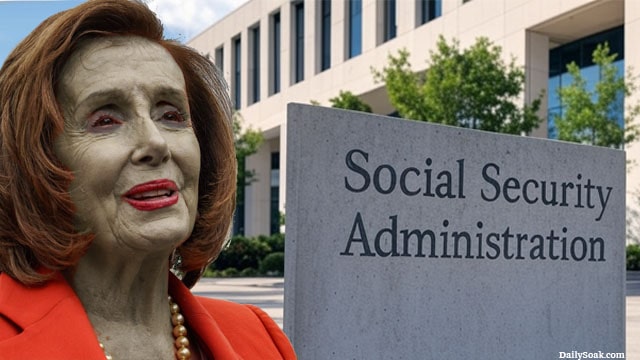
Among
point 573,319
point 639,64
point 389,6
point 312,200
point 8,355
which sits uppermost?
point 389,6

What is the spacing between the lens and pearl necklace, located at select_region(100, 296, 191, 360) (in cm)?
152

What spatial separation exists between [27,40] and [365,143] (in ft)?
11.3

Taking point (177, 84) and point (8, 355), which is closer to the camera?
point (8, 355)

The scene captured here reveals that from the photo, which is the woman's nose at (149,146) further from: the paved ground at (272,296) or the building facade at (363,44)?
the building facade at (363,44)

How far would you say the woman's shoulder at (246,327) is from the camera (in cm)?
168

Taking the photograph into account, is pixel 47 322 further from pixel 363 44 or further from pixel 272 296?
pixel 363 44

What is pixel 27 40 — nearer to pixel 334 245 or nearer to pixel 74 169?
pixel 74 169

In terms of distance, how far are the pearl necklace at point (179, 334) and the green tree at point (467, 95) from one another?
24209 mm

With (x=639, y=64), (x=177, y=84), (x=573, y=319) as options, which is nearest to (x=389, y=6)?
(x=639, y=64)

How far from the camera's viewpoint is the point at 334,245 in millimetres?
4625

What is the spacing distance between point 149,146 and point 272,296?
16921mm

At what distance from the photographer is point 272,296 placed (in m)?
18.0

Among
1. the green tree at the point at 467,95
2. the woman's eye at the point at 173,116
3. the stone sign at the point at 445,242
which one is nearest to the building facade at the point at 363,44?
the green tree at the point at 467,95

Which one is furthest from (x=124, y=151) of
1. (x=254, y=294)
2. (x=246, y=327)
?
(x=254, y=294)
